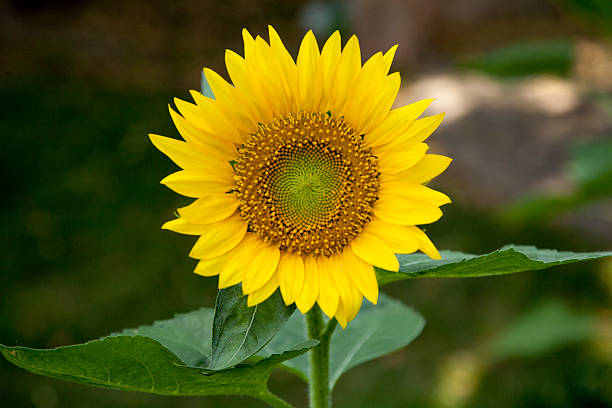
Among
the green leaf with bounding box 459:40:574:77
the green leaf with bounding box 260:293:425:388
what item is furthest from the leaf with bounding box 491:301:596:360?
the green leaf with bounding box 260:293:425:388

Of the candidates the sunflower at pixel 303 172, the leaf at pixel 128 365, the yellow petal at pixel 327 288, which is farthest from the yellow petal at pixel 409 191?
the leaf at pixel 128 365

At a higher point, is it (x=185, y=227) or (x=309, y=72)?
(x=309, y=72)

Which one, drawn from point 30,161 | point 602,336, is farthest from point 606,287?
point 30,161

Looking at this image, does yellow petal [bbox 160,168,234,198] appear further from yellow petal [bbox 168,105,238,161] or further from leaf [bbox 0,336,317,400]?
leaf [bbox 0,336,317,400]

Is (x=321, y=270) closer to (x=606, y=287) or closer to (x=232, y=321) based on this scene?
(x=232, y=321)

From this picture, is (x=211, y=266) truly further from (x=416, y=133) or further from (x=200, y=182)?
(x=416, y=133)

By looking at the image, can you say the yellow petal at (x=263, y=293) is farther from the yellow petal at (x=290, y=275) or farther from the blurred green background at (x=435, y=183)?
the blurred green background at (x=435, y=183)

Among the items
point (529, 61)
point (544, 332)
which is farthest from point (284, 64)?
point (544, 332)
